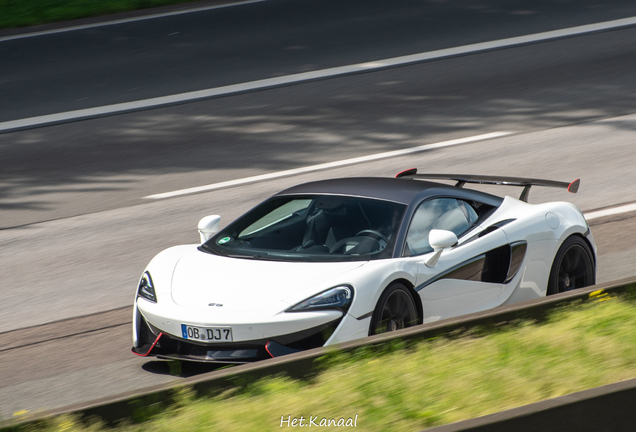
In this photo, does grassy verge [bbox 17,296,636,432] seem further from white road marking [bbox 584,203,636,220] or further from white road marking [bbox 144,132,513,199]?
white road marking [bbox 144,132,513,199]

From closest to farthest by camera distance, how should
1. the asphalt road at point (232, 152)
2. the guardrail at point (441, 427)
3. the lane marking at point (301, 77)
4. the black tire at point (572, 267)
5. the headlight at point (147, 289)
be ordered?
the guardrail at point (441, 427) → the headlight at point (147, 289) → the black tire at point (572, 267) → the asphalt road at point (232, 152) → the lane marking at point (301, 77)

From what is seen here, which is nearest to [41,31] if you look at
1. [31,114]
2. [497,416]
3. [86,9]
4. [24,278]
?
Answer: [86,9]

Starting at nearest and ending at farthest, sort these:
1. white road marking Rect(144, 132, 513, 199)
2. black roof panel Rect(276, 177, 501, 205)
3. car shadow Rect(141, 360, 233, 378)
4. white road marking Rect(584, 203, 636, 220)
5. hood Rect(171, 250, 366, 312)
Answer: hood Rect(171, 250, 366, 312) → car shadow Rect(141, 360, 233, 378) → black roof panel Rect(276, 177, 501, 205) → white road marking Rect(584, 203, 636, 220) → white road marking Rect(144, 132, 513, 199)

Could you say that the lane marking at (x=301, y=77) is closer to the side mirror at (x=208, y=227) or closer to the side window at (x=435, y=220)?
the side mirror at (x=208, y=227)

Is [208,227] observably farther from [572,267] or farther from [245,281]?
[572,267]

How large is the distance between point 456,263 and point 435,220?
16.7 inches

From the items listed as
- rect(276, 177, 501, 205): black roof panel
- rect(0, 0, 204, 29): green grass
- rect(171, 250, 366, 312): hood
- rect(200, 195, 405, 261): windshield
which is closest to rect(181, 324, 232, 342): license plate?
rect(171, 250, 366, 312): hood

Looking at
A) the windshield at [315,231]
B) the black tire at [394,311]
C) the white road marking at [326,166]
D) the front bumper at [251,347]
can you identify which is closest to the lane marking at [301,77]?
the white road marking at [326,166]

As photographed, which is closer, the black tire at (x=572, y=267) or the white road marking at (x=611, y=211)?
the black tire at (x=572, y=267)

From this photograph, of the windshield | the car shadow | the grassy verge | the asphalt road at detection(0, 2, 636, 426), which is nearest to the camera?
the grassy verge

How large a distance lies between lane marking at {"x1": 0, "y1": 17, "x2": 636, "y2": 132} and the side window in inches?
363

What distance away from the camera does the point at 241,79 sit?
52.2ft

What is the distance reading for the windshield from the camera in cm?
593

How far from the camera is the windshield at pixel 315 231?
5.93 meters
